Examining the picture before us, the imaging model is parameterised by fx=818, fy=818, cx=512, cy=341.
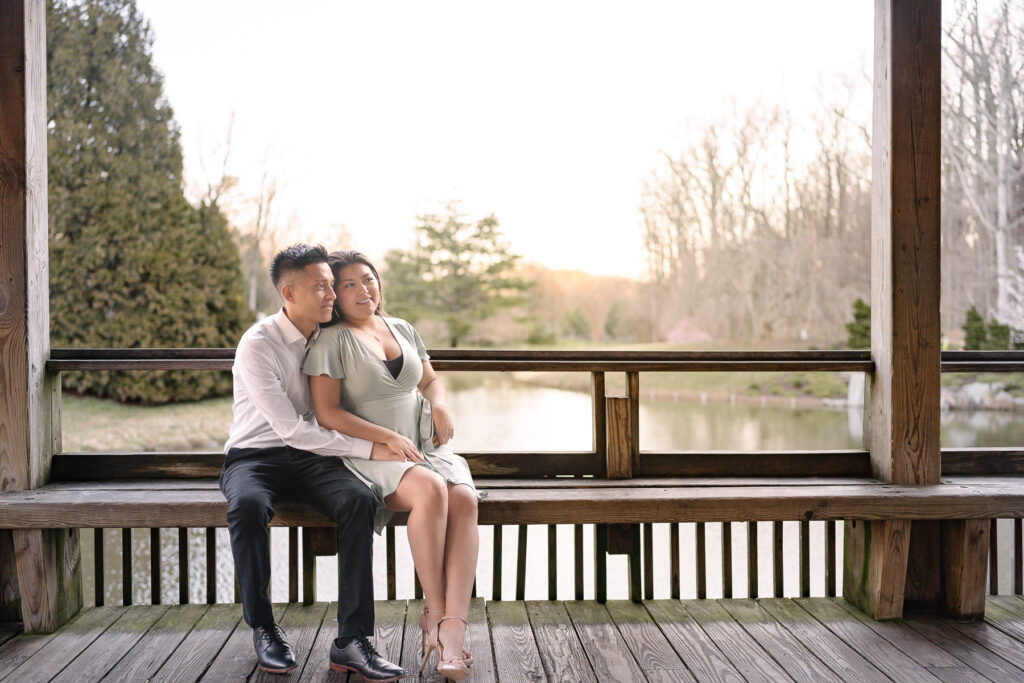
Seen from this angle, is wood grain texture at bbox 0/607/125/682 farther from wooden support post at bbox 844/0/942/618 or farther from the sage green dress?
wooden support post at bbox 844/0/942/618

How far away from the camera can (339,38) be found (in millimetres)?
14477

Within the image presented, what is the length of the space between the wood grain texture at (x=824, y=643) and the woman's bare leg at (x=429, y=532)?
1068mm

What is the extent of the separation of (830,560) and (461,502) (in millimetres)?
1458

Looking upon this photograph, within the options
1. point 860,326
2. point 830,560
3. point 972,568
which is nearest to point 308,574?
point 830,560

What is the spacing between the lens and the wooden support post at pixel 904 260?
2.56 metres

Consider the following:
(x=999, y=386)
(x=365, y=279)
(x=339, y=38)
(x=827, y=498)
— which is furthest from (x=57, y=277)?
(x=999, y=386)

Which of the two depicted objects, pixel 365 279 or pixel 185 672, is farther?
pixel 365 279

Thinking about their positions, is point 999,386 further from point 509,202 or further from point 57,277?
point 57,277

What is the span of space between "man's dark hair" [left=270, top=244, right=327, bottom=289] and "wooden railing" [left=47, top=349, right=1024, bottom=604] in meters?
0.50

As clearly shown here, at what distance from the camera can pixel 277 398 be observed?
223 cm

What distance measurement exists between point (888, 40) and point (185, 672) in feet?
9.09

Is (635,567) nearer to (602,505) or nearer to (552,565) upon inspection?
(552,565)

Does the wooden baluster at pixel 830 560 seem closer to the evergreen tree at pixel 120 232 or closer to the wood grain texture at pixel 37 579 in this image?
the wood grain texture at pixel 37 579

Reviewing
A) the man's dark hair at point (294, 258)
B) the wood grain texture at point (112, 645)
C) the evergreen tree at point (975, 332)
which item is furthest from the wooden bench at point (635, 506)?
the evergreen tree at point (975, 332)
